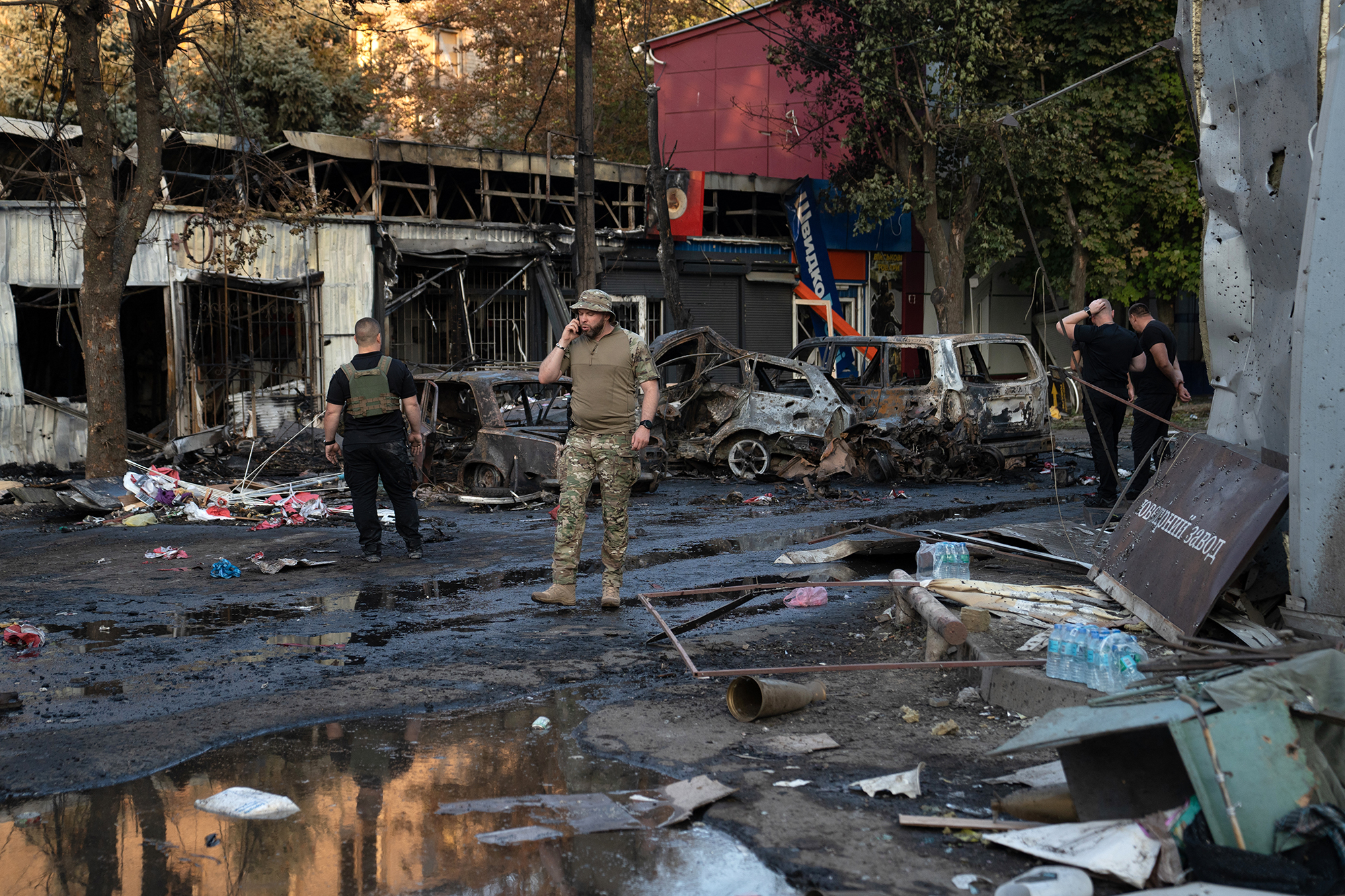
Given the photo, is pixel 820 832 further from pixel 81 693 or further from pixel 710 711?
pixel 81 693

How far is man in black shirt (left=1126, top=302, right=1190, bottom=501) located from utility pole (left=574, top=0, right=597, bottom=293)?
7.59 metres

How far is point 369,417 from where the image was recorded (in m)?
Answer: 8.61

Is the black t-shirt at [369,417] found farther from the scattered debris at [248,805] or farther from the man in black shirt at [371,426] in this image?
the scattered debris at [248,805]

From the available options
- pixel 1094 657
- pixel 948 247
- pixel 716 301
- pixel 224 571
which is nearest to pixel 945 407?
pixel 224 571

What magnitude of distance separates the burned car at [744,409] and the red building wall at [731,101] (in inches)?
537

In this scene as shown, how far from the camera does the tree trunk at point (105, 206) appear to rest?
1167cm

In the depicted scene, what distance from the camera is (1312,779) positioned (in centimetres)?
309

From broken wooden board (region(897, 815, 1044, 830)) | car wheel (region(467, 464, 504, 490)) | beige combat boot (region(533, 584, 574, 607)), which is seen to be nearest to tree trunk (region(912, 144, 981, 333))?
car wheel (region(467, 464, 504, 490))

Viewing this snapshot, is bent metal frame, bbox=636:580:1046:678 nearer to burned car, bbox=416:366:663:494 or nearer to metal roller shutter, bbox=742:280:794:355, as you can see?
burned car, bbox=416:366:663:494

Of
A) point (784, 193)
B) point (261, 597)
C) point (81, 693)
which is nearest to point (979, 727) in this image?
point (81, 693)

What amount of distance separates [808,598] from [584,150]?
9.93 m

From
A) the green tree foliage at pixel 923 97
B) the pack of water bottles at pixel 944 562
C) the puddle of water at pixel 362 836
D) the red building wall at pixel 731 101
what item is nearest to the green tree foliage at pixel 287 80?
the red building wall at pixel 731 101

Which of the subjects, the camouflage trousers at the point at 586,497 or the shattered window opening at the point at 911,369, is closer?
the camouflage trousers at the point at 586,497

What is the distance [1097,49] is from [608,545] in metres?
19.4
